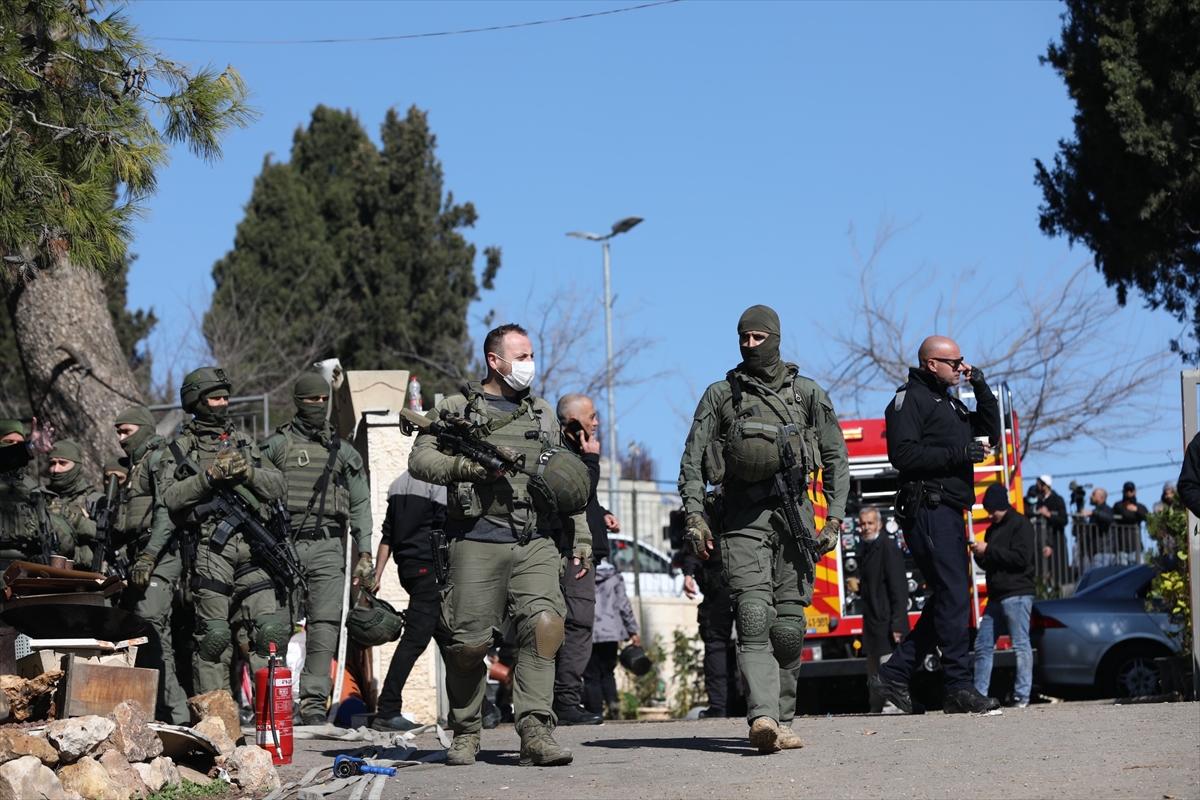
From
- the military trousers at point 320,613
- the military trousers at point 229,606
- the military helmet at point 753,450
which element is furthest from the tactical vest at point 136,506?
the military helmet at point 753,450

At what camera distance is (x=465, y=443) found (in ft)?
23.1

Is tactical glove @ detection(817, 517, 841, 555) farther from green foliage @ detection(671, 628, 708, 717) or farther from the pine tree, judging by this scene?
green foliage @ detection(671, 628, 708, 717)

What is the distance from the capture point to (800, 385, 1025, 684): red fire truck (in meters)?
13.8

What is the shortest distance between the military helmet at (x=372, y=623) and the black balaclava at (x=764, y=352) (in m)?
3.22

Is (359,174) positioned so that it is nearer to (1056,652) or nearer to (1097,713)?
(1056,652)

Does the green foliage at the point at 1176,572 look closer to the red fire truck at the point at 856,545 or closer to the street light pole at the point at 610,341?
the red fire truck at the point at 856,545

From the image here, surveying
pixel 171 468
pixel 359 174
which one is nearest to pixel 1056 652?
pixel 171 468

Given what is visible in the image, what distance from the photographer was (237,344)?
3338 centimetres

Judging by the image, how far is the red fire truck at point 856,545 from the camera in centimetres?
1379

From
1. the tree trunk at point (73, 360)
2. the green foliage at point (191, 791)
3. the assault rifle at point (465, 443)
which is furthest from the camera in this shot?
the tree trunk at point (73, 360)

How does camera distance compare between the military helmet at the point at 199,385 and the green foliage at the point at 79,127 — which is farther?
the military helmet at the point at 199,385

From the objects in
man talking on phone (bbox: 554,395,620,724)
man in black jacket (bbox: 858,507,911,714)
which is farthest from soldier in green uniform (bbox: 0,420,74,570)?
man in black jacket (bbox: 858,507,911,714)

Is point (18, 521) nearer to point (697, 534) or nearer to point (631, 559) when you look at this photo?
point (697, 534)

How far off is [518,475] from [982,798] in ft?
8.67
